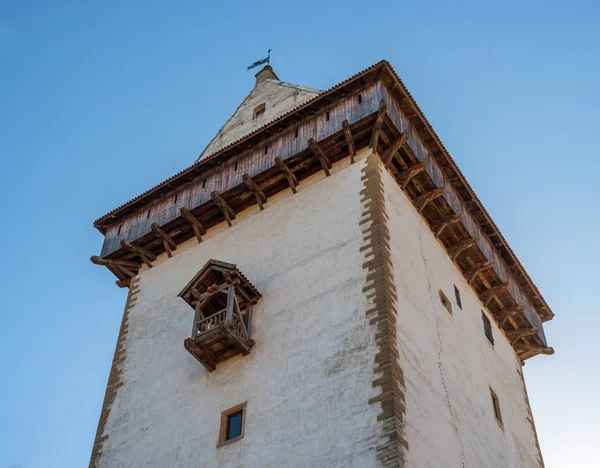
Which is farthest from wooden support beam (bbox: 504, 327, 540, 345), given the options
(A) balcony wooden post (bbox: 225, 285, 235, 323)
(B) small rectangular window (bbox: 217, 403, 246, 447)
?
(B) small rectangular window (bbox: 217, 403, 246, 447)

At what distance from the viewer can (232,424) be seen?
65.7 feet

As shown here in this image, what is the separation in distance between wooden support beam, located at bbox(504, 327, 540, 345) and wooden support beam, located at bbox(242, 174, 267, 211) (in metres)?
9.58

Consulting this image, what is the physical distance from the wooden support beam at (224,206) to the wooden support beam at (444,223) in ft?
19.1

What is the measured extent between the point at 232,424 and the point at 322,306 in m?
3.39

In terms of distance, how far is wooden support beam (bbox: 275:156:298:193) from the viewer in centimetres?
2434

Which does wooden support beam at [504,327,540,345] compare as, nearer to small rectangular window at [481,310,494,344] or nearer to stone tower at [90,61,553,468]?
stone tower at [90,61,553,468]

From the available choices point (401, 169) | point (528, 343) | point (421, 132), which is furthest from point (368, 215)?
point (528, 343)

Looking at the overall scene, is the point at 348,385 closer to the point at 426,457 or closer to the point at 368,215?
the point at 426,457

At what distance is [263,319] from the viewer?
2167 centimetres

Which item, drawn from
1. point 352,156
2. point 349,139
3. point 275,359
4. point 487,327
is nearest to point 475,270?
point 487,327

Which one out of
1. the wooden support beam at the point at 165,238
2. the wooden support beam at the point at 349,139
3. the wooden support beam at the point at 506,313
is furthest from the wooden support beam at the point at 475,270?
the wooden support beam at the point at 165,238

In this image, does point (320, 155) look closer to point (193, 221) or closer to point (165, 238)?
point (193, 221)

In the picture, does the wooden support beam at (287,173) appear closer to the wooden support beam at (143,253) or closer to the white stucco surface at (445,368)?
the white stucco surface at (445,368)

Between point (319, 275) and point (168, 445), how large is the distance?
5.35 metres
